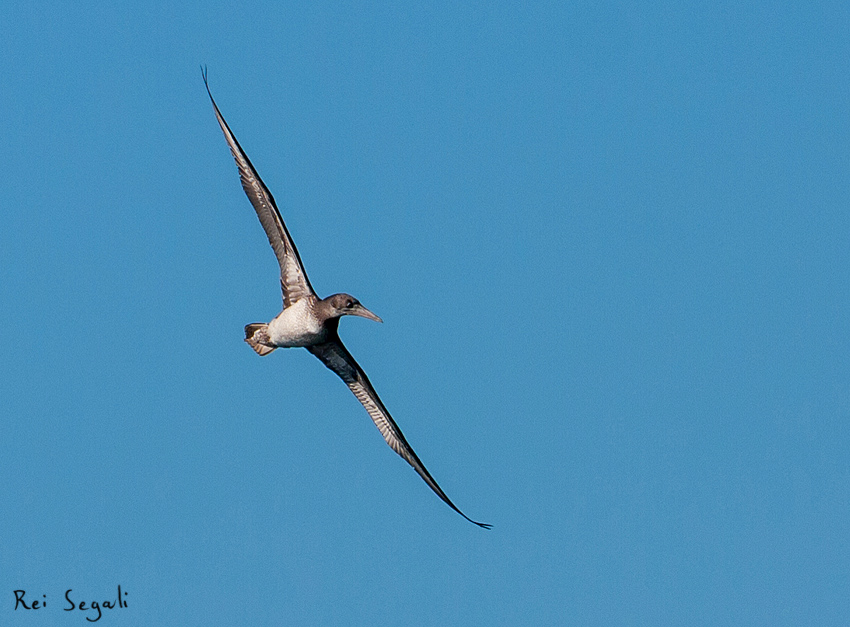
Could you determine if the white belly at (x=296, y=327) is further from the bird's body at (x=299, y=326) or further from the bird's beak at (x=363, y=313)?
the bird's beak at (x=363, y=313)

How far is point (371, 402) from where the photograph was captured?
3644 centimetres

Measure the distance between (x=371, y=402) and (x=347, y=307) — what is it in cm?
415

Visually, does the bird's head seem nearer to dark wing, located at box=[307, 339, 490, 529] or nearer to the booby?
the booby

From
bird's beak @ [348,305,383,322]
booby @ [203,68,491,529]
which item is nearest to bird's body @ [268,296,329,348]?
booby @ [203,68,491,529]

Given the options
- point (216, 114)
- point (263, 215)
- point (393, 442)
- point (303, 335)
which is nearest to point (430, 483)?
point (393, 442)

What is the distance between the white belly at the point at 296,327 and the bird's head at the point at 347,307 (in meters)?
0.63

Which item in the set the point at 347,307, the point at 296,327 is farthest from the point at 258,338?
the point at 347,307

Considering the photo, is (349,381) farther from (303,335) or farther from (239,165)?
(239,165)

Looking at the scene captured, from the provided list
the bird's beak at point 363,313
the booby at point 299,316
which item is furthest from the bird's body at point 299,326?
the bird's beak at point 363,313

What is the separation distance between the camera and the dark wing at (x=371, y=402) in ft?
116

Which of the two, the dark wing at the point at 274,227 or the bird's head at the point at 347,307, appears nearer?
the dark wing at the point at 274,227

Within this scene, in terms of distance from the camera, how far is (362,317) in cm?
3278

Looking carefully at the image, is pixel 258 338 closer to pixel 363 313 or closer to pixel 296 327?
pixel 296 327

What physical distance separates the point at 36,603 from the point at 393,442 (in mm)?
8774
